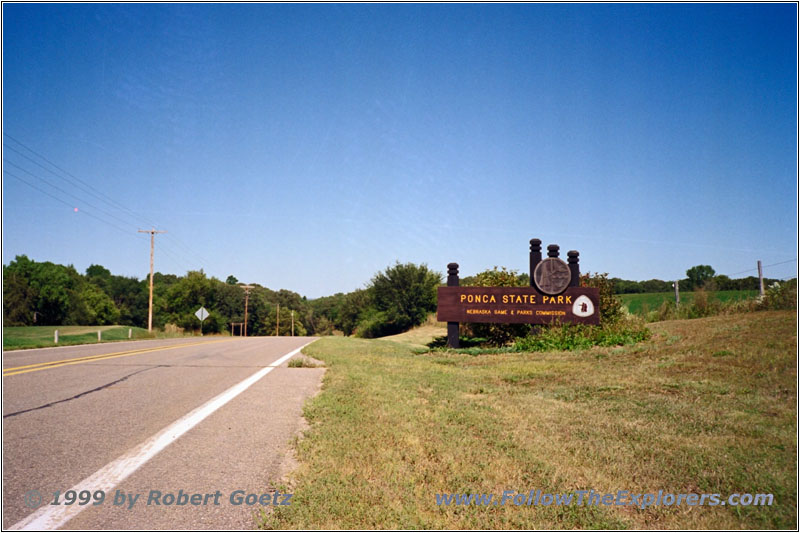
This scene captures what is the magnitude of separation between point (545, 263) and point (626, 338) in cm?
381

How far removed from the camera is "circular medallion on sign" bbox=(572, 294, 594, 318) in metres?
16.0

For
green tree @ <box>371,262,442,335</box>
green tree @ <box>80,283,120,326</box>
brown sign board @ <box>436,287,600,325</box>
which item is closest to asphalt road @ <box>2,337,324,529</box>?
brown sign board @ <box>436,287,600,325</box>

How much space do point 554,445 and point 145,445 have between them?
4305mm

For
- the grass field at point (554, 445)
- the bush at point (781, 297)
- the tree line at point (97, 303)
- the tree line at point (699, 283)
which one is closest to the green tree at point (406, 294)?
the tree line at point (699, 283)

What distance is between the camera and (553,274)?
16266mm

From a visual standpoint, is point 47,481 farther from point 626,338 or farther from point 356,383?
point 626,338

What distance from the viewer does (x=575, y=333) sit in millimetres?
15695

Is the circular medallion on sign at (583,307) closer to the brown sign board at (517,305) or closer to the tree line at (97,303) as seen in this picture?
the brown sign board at (517,305)

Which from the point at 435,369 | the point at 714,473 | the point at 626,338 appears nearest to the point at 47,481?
the point at 714,473

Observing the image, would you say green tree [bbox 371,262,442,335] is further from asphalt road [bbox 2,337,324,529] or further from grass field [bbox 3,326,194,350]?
asphalt road [bbox 2,337,324,529]

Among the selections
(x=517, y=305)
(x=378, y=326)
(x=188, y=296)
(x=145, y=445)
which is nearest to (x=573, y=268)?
(x=517, y=305)

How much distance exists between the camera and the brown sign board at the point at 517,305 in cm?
1603

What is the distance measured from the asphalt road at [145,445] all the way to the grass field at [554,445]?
43cm

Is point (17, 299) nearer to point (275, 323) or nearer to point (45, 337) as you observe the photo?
point (275, 323)
